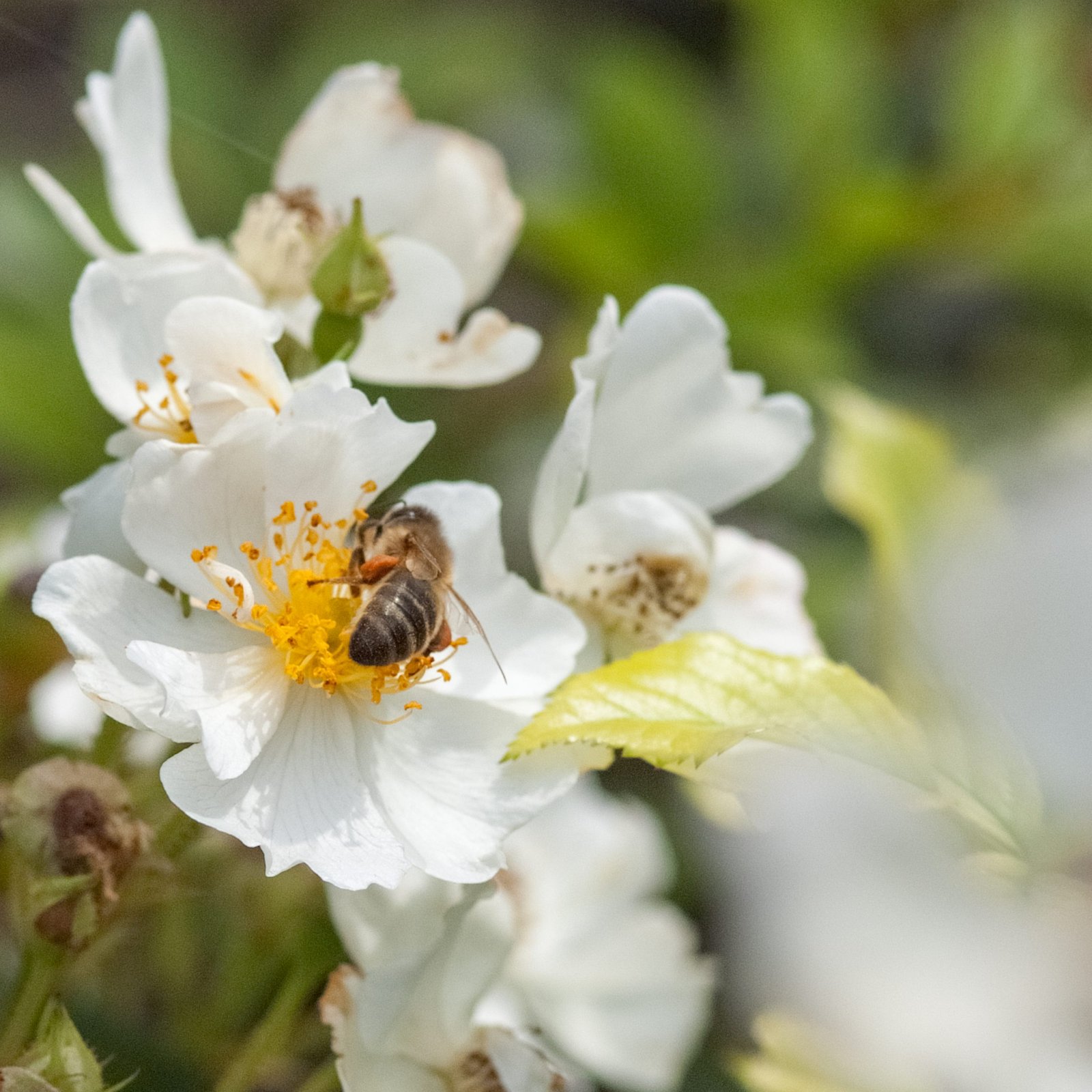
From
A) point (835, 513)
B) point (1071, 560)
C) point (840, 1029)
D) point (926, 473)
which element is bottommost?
point (835, 513)

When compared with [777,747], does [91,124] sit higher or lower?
higher

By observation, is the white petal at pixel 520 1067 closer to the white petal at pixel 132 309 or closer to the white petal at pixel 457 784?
the white petal at pixel 457 784

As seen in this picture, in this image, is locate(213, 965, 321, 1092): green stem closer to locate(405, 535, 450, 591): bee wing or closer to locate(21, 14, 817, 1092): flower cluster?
locate(21, 14, 817, 1092): flower cluster

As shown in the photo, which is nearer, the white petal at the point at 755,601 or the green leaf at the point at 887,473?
the white petal at the point at 755,601

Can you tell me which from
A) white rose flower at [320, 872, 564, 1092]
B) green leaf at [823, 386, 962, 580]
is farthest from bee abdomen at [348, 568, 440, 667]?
green leaf at [823, 386, 962, 580]

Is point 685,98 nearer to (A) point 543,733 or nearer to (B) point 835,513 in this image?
(B) point 835,513

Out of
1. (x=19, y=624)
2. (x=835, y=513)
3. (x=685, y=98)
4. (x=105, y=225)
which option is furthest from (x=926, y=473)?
(x=685, y=98)

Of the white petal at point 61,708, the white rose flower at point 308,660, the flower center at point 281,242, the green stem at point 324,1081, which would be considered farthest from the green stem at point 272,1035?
the flower center at point 281,242
